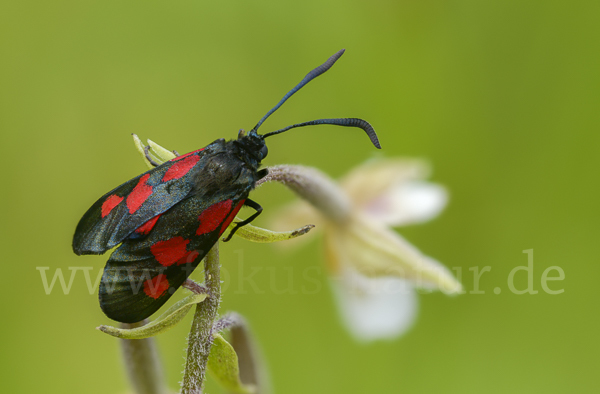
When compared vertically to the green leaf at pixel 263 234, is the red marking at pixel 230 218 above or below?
above

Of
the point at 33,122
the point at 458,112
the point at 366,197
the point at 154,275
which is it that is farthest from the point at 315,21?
the point at 154,275

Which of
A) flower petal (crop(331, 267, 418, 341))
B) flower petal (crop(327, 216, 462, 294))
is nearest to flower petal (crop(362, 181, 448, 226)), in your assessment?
flower petal (crop(327, 216, 462, 294))

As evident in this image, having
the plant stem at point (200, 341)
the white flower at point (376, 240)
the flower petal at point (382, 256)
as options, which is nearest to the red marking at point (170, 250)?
the plant stem at point (200, 341)

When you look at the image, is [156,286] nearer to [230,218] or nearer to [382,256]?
[230,218]

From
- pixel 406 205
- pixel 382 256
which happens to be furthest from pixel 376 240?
pixel 406 205

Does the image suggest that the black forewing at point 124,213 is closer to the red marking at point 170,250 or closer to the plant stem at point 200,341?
the red marking at point 170,250

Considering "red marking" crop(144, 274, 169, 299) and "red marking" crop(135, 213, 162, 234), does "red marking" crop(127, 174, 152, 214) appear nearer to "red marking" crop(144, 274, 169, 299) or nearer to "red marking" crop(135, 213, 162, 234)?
"red marking" crop(135, 213, 162, 234)
